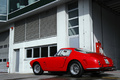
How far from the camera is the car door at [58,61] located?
8246 mm

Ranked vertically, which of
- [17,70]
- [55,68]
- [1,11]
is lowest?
[17,70]

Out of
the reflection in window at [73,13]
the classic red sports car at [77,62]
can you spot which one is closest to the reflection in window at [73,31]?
the reflection in window at [73,13]

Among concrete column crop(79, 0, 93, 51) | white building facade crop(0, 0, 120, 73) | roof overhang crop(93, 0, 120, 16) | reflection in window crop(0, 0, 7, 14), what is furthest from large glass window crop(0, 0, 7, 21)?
roof overhang crop(93, 0, 120, 16)

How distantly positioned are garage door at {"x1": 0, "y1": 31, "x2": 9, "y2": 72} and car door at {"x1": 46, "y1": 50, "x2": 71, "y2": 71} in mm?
13346

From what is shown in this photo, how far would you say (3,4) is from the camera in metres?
20.3

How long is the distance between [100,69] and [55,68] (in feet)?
8.07

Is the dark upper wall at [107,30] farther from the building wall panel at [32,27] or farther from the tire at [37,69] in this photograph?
the building wall panel at [32,27]

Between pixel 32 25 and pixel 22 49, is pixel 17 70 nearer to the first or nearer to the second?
pixel 22 49

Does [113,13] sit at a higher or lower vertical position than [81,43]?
higher

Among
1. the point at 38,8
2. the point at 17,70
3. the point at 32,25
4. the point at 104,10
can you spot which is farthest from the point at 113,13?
the point at 17,70

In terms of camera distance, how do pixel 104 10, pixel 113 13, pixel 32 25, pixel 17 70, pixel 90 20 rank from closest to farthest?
1. pixel 90 20
2. pixel 104 10
3. pixel 113 13
4. pixel 32 25
5. pixel 17 70

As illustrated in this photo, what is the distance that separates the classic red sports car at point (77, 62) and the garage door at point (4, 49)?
13.2 meters

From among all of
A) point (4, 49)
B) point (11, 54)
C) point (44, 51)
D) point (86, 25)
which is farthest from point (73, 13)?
point (4, 49)

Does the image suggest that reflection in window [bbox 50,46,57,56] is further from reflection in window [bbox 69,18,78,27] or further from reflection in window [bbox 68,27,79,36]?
reflection in window [bbox 69,18,78,27]
